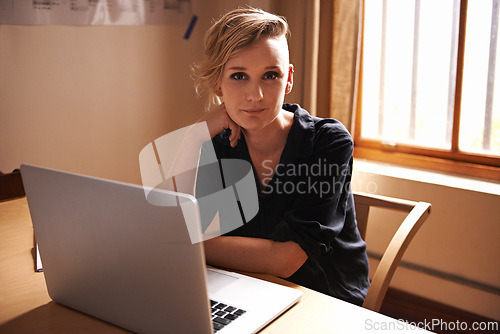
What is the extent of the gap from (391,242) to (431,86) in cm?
129

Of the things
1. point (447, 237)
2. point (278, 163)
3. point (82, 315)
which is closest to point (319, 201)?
point (278, 163)

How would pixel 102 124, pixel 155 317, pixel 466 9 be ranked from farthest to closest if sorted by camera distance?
1. pixel 102 124
2. pixel 466 9
3. pixel 155 317

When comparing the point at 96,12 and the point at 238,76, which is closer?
the point at 238,76

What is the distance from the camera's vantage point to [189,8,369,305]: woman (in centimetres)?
109

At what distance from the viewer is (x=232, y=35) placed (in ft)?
3.83

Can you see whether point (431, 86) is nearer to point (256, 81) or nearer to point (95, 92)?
point (256, 81)

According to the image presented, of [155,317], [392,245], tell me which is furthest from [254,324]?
[392,245]

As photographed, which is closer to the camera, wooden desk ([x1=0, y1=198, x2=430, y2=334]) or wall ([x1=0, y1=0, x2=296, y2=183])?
wooden desk ([x1=0, y1=198, x2=430, y2=334])

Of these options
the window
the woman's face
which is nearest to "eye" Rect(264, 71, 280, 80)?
the woman's face

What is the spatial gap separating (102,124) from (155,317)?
1.77m

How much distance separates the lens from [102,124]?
2418mm

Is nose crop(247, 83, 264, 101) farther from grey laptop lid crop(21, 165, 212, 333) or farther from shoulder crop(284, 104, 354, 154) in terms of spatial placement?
grey laptop lid crop(21, 165, 212, 333)

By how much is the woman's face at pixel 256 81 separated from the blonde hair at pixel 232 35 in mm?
15

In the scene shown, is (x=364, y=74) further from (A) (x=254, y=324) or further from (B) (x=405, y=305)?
(A) (x=254, y=324)
